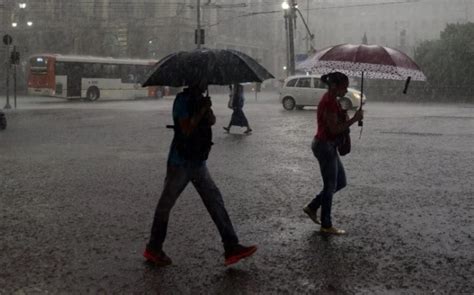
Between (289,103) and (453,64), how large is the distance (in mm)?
17840

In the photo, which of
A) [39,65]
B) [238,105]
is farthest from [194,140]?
[39,65]

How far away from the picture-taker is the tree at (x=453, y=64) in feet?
122

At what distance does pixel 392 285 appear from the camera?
4.12m

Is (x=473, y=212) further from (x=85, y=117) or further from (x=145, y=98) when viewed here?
(x=145, y=98)

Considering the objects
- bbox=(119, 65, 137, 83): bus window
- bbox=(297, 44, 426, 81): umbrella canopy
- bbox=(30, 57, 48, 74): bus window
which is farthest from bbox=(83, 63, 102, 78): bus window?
bbox=(297, 44, 426, 81): umbrella canopy

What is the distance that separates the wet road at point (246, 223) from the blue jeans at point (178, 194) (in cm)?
26

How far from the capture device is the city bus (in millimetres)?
33094

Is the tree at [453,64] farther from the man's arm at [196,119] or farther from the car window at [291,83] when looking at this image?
the man's arm at [196,119]

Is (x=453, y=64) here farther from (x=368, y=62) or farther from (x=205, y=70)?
(x=205, y=70)

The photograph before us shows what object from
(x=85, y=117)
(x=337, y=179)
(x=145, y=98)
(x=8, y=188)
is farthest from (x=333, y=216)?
(x=145, y=98)

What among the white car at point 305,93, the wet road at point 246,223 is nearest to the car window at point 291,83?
the white car at point 305,93

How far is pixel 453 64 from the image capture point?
37.7m

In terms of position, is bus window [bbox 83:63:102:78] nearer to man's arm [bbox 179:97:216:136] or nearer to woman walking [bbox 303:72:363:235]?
woman walking [bbox 303:72:363:235]

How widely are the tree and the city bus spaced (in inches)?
804
